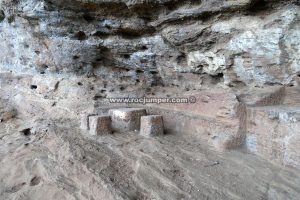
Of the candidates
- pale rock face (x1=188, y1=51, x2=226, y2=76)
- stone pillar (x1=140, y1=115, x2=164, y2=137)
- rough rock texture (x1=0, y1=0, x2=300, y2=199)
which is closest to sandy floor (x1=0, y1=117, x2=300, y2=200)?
rough rock texture (x1=0, y1=0, x2=300, y2=199)

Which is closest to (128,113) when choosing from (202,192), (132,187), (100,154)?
(100,154)

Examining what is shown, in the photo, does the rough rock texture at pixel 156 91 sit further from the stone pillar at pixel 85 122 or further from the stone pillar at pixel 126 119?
the stone pillar at pixel 85 122

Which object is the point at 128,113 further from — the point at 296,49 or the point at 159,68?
the point at 296,49

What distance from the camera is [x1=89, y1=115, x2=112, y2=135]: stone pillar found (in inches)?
182

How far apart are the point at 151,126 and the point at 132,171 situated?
4.21 feet

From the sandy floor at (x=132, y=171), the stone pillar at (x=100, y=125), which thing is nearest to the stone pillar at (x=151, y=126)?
the sandy floor at (x=132, y=171)

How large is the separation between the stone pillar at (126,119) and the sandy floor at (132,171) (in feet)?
0.66

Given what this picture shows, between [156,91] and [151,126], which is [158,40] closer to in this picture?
[156,91]

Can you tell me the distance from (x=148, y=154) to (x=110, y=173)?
27.9 inches

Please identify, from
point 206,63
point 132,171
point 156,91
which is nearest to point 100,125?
point 132,171

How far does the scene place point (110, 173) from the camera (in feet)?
10.8

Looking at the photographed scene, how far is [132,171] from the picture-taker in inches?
133

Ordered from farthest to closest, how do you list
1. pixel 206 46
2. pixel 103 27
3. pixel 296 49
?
pixel 103 27
pixel 206 46
pixel 296 49

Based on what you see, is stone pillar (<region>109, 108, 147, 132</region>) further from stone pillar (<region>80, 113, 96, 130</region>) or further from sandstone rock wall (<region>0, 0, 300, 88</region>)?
sandstone rock wall (<region>0, 0, 300, 88</region>)
